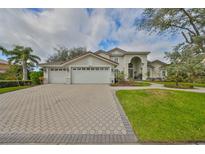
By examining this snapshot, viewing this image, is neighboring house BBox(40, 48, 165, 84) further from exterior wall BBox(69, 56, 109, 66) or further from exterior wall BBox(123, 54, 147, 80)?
exterior wall BBox(123, 54, 147, 80)

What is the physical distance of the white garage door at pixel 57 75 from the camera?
16688 millimetres

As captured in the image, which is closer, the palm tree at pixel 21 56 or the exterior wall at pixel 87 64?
the exterior wall at pixel 87 64

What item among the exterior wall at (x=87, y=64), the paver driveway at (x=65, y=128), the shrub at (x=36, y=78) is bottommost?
the paver driveway at (x=65, y=128)

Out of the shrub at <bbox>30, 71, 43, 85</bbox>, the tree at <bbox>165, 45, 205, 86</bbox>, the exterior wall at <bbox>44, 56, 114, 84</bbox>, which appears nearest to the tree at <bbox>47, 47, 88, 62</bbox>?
the shrub at <bbox>30, 71, 43, 85</bbox>

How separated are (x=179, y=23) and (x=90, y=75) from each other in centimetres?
1154

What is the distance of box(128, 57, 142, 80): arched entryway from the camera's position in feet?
85.5

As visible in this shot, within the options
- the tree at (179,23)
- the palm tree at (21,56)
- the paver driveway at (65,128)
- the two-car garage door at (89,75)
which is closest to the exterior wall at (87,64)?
the two-car garage door at (89,75)

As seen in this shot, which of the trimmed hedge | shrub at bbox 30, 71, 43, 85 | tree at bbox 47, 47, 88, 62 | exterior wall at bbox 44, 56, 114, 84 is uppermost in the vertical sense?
tree at bbox 47, 47, 88, 62

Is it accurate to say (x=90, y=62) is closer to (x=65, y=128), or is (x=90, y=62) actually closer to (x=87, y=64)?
(x=87, y=64)

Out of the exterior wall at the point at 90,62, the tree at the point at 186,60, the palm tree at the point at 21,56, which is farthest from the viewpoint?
the palm tree at the point at 21,56

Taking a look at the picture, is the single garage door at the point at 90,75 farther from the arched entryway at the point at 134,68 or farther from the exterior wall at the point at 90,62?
the arched entryway at the point at 134,68

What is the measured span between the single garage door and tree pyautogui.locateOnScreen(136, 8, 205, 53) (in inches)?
348

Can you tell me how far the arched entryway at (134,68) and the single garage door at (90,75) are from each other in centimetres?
1197
